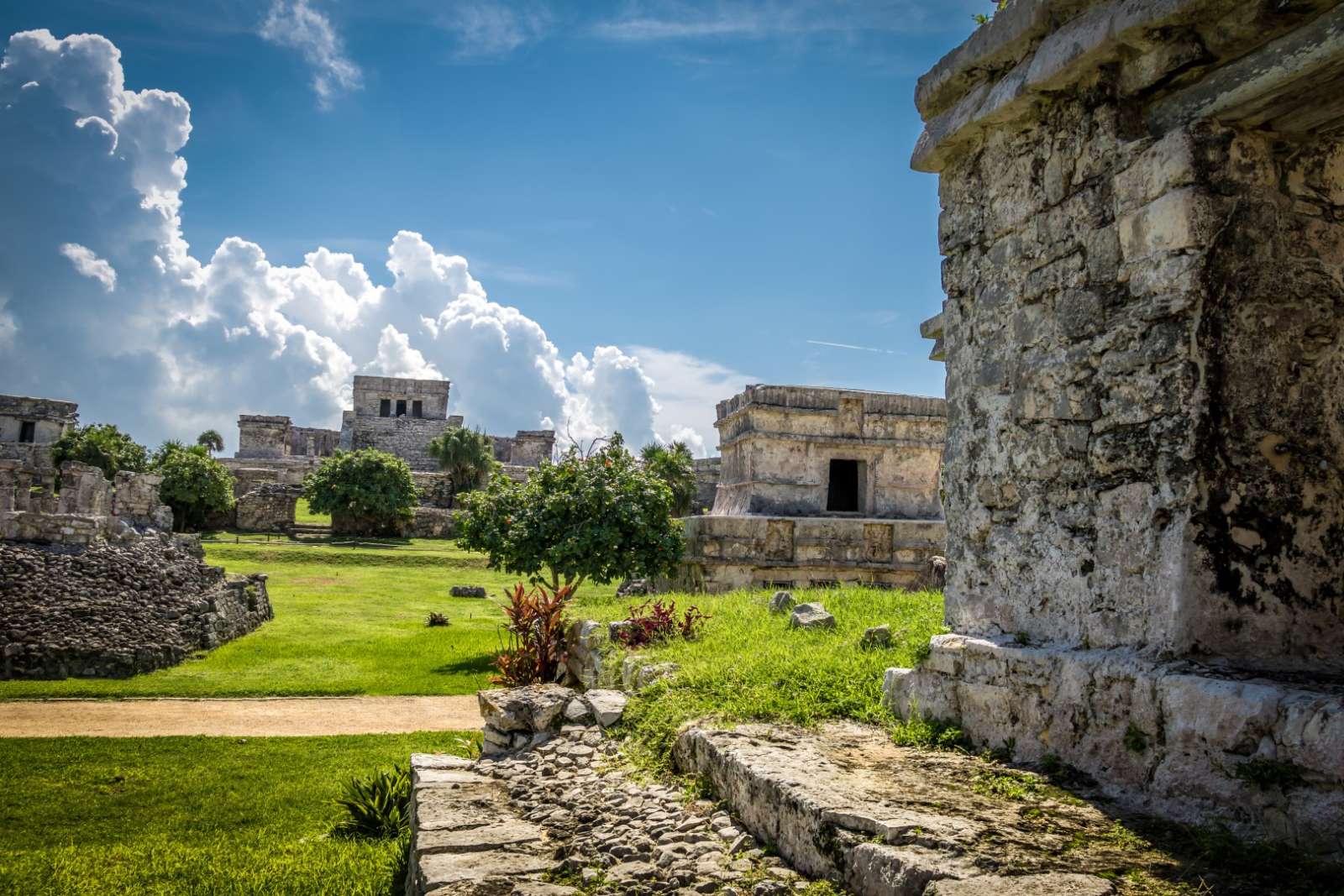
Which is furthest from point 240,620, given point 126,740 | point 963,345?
point 963,345

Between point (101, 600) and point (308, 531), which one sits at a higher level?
point (308, 531)

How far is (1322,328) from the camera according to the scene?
10.7ft

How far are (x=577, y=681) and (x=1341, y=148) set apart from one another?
6845 mm

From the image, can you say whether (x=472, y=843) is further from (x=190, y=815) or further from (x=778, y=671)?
(x=190, y=815)

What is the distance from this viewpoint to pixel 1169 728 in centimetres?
293

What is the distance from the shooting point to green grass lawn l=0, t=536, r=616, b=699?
12156mm

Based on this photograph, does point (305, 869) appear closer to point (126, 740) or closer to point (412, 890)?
point (412, 890)

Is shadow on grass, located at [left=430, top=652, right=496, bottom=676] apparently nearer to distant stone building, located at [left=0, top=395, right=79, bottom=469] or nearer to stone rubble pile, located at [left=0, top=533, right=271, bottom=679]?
stone rubble pile, located at [left=0, top=533, right=271, bottom=679]

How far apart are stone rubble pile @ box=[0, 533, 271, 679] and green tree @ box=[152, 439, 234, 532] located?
1994 centimetres

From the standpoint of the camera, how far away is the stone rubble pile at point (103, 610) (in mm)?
12641

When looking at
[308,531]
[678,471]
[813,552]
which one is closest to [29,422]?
[308,531]

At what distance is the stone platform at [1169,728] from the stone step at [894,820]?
0.23 meters

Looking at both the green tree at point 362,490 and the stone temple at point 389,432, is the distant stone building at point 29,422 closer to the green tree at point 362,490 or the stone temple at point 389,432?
the stone temple at point 389,432

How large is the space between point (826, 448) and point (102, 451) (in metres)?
37.1
